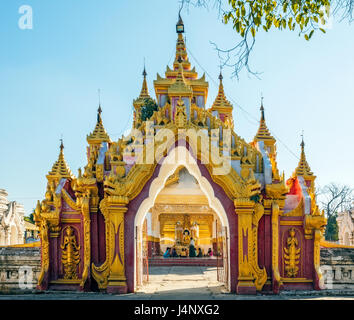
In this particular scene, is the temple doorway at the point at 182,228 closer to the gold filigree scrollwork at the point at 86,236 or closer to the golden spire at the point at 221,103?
the golden spire at the point at 221,103

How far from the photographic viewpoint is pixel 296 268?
1177 cm

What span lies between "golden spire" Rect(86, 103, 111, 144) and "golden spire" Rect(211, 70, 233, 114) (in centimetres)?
580

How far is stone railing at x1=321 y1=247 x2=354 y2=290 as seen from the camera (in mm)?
12180

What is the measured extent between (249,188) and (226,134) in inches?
61.7

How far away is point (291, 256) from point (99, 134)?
35.4ft

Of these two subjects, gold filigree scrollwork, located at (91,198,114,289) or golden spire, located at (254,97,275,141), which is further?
golden spire, located at (254,97,275,141)

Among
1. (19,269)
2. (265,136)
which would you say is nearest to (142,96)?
(265,136)

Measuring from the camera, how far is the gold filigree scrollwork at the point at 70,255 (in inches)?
470

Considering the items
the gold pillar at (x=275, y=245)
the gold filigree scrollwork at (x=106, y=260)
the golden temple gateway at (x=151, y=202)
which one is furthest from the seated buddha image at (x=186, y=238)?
the gold pillar at (x=275, y=245)

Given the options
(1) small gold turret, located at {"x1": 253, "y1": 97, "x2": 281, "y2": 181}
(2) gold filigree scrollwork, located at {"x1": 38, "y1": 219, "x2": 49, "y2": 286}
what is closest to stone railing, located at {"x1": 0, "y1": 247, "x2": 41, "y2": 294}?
(2) gold filigree scrollwork, located at {"x1": 38, "y1": 219, "x2": 49, "y2": 286}

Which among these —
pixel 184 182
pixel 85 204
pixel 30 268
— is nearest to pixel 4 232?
pixel 184 182

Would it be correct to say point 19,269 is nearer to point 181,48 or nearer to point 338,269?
point 338,269

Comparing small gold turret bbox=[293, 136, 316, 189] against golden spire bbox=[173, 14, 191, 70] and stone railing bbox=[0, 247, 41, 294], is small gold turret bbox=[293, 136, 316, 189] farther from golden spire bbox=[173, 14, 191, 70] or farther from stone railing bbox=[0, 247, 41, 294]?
stone railing bbox=[0, 247, 41, 294]

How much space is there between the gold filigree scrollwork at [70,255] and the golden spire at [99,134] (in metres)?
7.12
